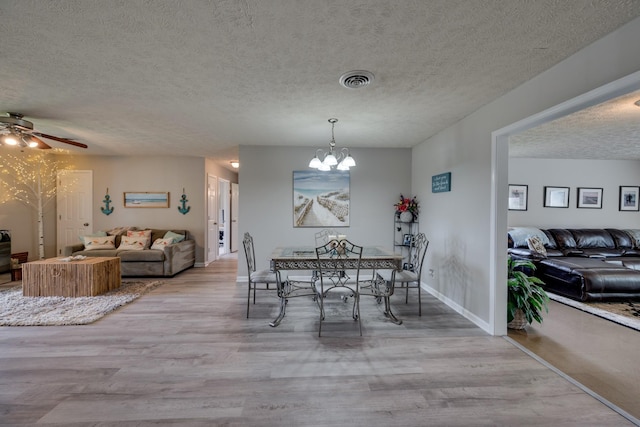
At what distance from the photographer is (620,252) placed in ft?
16.0

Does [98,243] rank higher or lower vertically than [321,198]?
lower

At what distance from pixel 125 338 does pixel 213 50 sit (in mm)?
2708

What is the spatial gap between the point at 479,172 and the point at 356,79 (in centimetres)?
173

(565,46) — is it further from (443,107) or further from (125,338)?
(125,338)

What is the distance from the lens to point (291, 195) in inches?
187

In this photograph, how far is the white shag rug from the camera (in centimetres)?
290

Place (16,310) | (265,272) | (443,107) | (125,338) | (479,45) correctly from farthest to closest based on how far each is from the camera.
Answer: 1. (265,272)
2. (16,310)
3. (443,107)
4. (125,338)
5. (479,45)

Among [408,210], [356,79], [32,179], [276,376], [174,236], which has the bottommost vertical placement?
[276,376]

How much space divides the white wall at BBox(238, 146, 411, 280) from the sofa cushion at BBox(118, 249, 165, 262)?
1.52 meters

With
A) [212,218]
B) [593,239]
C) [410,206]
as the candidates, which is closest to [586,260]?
[593,239]

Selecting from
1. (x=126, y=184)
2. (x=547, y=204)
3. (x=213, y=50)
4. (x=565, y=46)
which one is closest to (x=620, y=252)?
(x=547, y=204)

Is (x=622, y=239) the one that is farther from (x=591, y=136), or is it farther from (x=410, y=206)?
(x=410, y=206)

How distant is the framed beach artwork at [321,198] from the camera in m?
4.75

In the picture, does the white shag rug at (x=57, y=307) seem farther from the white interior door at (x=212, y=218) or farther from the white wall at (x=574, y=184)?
the white wall at (x=574, y=184)
